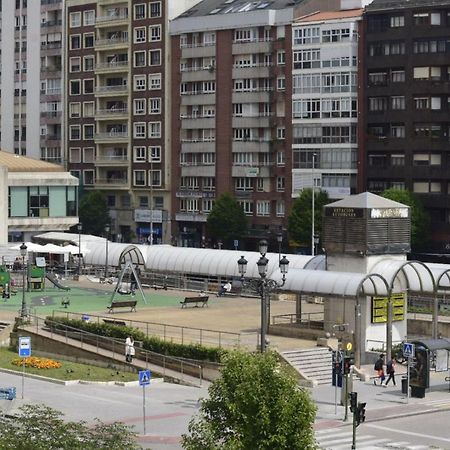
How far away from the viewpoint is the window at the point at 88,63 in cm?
17250

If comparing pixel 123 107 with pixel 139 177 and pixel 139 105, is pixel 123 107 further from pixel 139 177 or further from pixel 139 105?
pixel 139 177

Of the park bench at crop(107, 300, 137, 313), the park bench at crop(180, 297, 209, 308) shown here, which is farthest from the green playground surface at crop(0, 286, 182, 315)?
the park bench at crop(180, 297, 209, 308)

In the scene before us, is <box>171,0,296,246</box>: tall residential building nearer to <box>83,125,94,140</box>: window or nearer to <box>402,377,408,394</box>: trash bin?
<box>83,125,94,140</box>: window

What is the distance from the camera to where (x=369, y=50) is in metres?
142

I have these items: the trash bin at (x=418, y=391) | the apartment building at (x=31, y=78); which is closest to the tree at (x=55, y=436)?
the trash bin at (x=418, y=391)

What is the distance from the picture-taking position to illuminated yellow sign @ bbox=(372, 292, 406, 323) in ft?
239

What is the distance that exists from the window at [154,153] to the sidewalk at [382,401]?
319ft

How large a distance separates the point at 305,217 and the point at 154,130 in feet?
94.2

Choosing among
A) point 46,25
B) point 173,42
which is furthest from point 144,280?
point 46,25

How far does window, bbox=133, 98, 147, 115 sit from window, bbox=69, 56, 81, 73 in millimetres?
10498

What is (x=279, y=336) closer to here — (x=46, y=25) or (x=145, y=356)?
(x=145, y=356)

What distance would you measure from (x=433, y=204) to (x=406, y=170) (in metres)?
4.27

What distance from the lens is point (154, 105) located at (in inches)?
6491

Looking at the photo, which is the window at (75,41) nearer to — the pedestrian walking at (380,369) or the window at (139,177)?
the window at (139,177)
